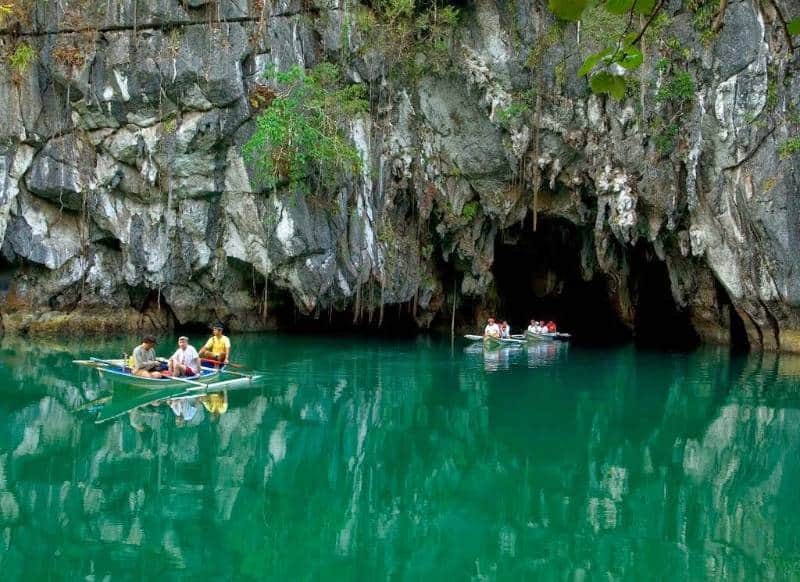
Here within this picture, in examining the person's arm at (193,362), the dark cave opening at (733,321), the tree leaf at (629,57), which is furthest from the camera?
the dark cave opening at (733,321)

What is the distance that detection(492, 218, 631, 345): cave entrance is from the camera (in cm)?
2491

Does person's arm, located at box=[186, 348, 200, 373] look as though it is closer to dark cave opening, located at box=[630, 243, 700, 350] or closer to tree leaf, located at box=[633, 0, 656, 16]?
tree leaf, located at box=[633, 0, 656, 16]

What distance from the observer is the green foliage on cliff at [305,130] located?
1891 cm

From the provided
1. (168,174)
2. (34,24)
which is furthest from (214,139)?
(34,24)

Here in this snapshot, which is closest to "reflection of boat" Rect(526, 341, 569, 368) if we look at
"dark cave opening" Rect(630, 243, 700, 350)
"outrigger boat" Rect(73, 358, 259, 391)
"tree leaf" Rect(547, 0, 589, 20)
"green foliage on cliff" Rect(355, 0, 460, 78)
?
"dark cave opening" Rect(630, 243, 700, 350)

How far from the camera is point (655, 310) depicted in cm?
2905

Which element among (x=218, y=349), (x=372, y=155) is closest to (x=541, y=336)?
(x=372, y=155)

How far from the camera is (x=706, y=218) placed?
64.8 feet

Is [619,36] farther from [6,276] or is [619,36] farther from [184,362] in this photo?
[6,276]

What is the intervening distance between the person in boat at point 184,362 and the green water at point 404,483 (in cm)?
83

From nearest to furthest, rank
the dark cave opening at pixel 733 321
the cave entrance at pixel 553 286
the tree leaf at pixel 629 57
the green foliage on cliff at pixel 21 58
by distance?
the tree leaf at pixel 629 57 → the green foliage on cliff at pixel 21 58 → the dark cave opening at pixel 733 321 → the cave entrance at pixel 553 286

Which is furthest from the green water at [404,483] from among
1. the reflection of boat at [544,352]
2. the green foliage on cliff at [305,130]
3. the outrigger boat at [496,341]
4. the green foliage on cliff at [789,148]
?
the green foliage on cliff at [305,130]

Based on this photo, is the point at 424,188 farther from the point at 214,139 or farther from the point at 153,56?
the point at 153,56

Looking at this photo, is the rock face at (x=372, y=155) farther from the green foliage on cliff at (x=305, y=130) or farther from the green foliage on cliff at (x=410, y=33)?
the green foliage on cliff at (x=305, y=130)
